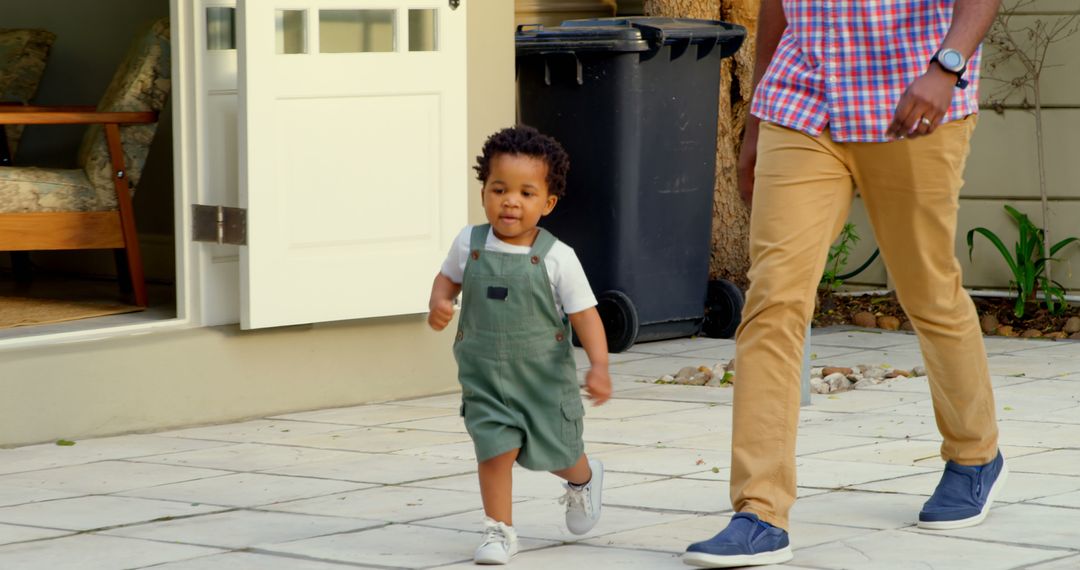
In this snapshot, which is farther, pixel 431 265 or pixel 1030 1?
pixel 1030 1

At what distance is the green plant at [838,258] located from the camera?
9.47 m

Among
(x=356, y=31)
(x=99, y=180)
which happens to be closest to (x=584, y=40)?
(x=356, y=31)

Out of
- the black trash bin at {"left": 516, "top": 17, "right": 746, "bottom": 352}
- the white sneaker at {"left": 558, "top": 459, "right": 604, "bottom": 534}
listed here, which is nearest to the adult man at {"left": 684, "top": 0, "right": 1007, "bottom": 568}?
the white sneaker at {"left": 558, "top": 459, "right": 604, "bottom": 534}

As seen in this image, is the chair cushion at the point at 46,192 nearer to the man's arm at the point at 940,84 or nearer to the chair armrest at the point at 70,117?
the chair armrest at the point at 70,117

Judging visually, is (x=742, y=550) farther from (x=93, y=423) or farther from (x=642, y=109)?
(x=642, y=109)

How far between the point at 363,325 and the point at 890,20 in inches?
119

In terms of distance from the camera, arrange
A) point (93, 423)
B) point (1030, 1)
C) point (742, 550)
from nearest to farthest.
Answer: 1. point (742, 550)
2. point (93, 423)
3. point (1030, 1)

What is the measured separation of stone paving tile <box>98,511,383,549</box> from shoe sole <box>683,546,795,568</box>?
0.91m

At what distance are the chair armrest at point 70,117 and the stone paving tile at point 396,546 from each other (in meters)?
3.20

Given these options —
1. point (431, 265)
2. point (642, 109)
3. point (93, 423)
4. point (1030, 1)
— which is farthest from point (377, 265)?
point (1030, 1)

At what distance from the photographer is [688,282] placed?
27.0 feet

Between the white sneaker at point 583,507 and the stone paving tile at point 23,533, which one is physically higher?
the white sneaker at point 583,507

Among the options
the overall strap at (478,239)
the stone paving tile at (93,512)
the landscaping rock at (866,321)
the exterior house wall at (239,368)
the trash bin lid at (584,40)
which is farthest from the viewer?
the landscaping rock at (866,321)

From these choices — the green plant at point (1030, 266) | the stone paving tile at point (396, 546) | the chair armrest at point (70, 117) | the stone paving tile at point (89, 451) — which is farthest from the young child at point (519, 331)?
the green plant at point (1030, 266)
